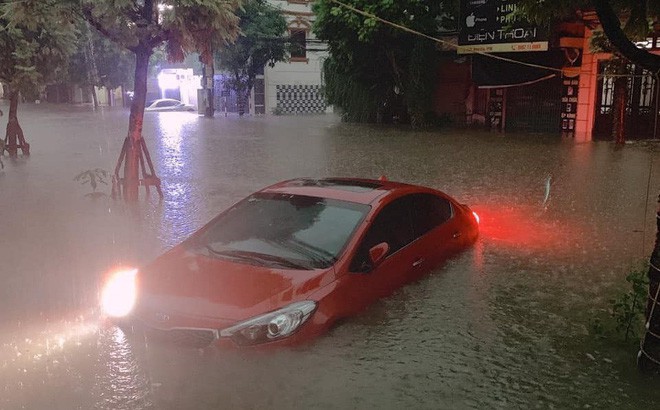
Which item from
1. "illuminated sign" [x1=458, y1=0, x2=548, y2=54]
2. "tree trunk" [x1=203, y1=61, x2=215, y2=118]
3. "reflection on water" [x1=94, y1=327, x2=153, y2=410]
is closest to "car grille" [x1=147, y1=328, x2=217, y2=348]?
"reflection on water" [x1=94, y1=327, x2=153, y2=410]

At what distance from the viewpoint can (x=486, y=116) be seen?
26.8 m

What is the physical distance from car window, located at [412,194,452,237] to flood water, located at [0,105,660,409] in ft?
1.73

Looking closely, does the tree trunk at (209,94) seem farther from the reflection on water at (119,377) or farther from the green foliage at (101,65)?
the reflection on water at (119,377)

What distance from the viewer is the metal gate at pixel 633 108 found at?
2202 cm

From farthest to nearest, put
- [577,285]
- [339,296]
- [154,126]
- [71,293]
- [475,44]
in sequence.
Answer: [154,126]
[475,44]
[577,285]
[71,293]
[339,296]

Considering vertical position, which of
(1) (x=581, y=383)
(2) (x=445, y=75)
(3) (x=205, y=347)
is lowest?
(1) (x=581, y=383)

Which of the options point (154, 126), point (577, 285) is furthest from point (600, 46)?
point (154, 126)

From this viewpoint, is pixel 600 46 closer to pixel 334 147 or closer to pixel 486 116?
pixel 334 147

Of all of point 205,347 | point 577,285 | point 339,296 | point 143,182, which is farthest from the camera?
point 143,182

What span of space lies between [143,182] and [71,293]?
4.64 meters

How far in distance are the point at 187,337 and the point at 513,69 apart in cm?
2172

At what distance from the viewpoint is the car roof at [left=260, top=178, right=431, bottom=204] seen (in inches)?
226

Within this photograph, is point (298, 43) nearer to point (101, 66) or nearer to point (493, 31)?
point (101, 66)

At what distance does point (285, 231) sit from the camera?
546 cm
